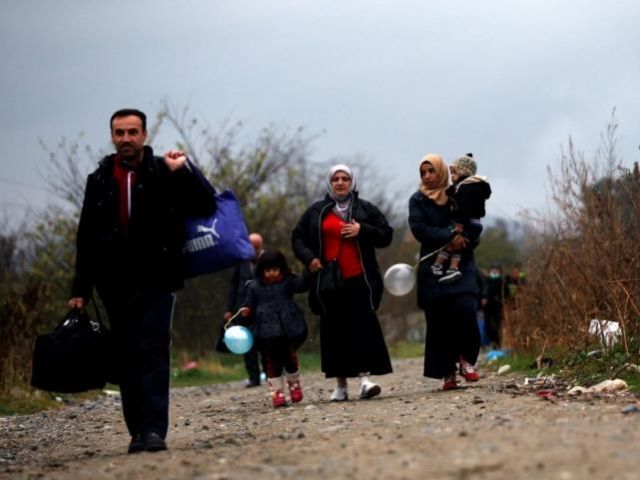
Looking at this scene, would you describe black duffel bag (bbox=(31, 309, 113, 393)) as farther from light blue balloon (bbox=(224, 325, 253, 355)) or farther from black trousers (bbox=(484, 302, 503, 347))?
black trousers (bbox=(484, 302, 503, 347))

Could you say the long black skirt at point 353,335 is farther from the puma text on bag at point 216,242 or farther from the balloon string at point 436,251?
the puma text on bag at point 216,242

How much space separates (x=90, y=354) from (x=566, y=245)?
A: 681 cm

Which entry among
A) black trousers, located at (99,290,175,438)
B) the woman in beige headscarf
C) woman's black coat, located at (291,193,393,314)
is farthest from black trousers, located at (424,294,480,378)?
black trousers, located at (99,290,175,438)

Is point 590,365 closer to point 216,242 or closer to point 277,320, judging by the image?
point 277,320

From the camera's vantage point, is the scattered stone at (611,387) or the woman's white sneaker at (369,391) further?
the woman's white sneaker at (369,391)

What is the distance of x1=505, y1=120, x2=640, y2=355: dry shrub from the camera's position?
1160cm

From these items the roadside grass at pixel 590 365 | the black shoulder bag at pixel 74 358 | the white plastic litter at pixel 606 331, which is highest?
the black shoulder bag at pixel 74 358

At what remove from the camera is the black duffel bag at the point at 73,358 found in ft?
26.9

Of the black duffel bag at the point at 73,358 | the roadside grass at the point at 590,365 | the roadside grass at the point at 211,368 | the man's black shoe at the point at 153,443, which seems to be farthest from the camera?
the roadside grass at the point at 211,368

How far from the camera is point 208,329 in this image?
89.8 ft

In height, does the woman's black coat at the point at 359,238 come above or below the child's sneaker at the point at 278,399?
above

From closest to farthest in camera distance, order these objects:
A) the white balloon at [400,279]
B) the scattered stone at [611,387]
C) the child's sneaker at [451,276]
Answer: the scattered stone at [611,387], the child's sneaker at [451,276], the white balloon at [400,279]

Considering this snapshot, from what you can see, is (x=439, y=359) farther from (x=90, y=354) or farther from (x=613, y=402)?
(x=90, y=354)

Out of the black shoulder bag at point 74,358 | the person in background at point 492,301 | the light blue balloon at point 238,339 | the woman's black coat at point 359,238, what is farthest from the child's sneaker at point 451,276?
the person in background at point 492,301
